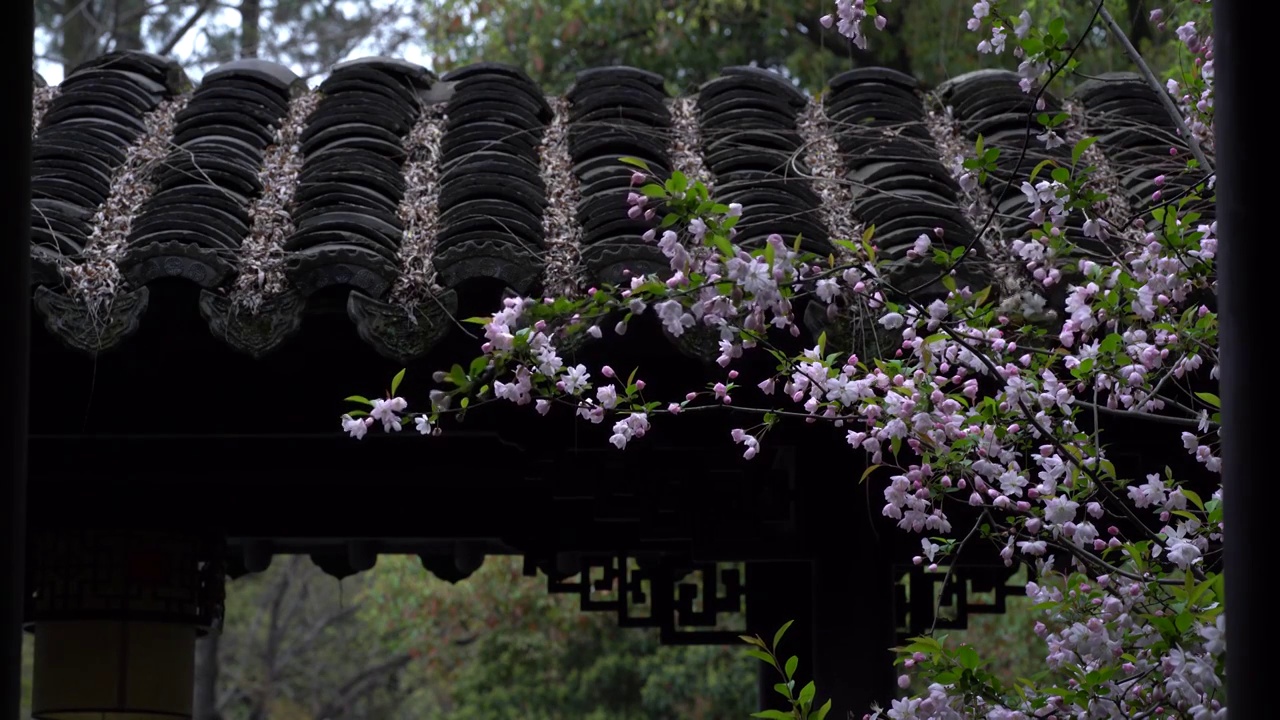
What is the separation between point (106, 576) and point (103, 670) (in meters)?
0.26

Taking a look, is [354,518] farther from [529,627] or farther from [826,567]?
[529,627]

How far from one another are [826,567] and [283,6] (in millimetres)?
14541

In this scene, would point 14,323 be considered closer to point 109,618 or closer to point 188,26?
point 109,618

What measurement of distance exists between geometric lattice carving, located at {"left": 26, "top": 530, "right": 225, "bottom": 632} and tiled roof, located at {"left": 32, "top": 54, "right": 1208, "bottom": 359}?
1.04 metres

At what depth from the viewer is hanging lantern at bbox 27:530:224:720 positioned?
407cm

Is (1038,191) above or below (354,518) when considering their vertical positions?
above

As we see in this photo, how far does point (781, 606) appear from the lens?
453 centimetres

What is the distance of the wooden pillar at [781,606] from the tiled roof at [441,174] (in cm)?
128

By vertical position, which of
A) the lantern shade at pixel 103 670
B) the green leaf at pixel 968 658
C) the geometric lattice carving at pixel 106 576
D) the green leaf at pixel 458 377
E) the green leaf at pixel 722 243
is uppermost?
the green leaf at pixel 722 243

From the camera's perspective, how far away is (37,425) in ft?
11.8

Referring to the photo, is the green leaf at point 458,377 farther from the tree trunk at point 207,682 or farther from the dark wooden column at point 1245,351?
the tree trunk at point 207,682

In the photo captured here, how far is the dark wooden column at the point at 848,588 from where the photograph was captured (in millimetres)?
3574

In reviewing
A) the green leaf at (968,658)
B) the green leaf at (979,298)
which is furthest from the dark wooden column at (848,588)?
the green leaf at (968,658)

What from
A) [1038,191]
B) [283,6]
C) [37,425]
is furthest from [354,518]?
[283,6]
